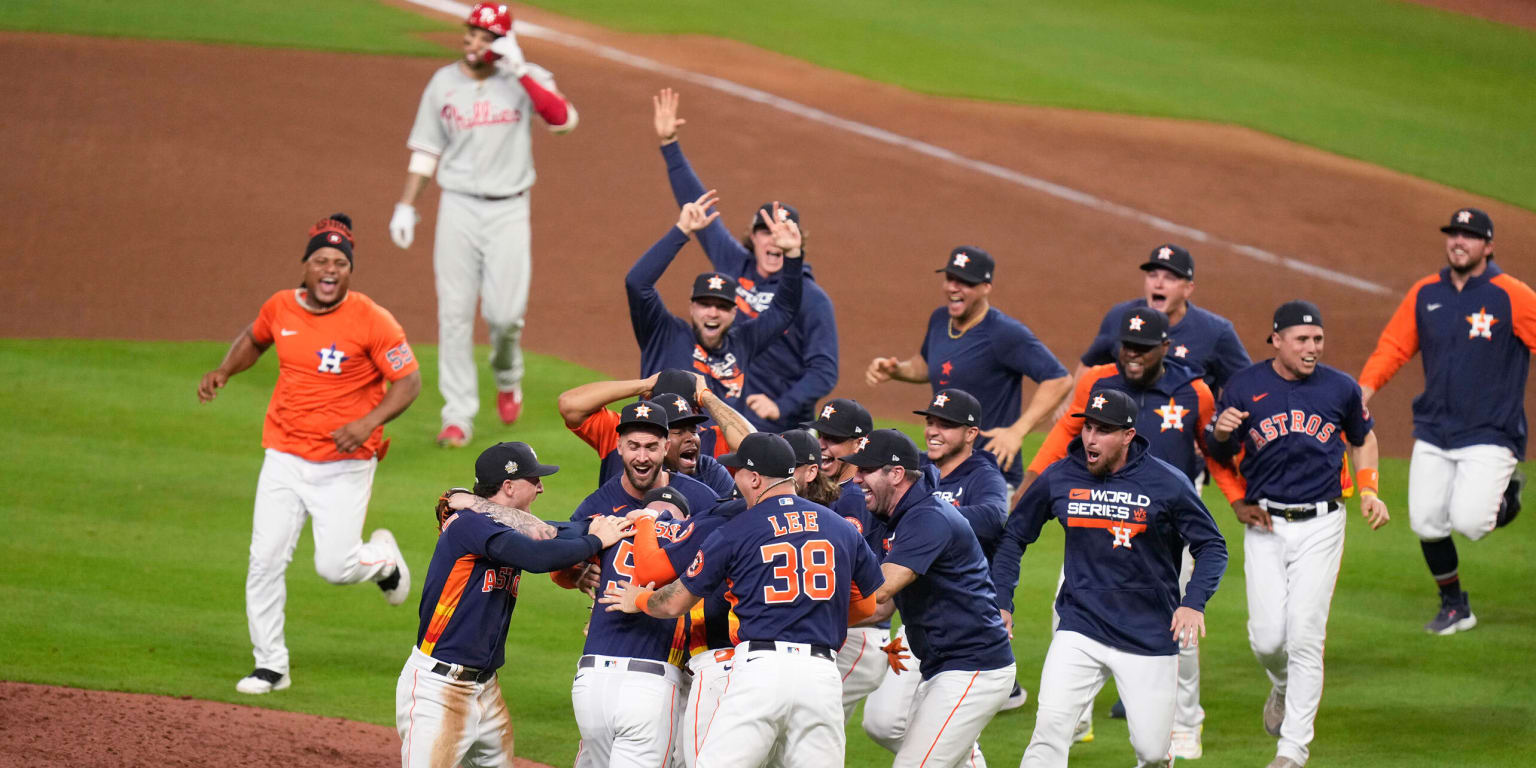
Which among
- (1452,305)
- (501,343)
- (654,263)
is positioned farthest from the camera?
(501,343)

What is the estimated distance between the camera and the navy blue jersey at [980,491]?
287 inches

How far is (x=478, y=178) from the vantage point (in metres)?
12.2

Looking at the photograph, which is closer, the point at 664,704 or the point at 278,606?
the point at 664,704

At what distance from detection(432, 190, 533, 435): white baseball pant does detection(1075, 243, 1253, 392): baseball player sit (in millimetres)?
5108

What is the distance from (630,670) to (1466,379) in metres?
5.67

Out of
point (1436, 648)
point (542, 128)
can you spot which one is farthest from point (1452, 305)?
point (542, 128)

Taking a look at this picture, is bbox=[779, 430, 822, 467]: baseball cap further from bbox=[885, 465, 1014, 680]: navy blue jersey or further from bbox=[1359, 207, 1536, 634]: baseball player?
bbox=[1359, 207, 1536, 634]: baseball player

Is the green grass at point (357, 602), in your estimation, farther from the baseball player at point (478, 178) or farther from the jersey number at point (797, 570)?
the jersey number at point (797, 570)

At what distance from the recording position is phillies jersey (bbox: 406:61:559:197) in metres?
12.1

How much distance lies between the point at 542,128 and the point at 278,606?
13517 millimetres

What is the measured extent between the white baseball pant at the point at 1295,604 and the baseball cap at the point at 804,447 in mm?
2649

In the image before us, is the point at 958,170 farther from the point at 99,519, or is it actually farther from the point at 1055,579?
the point at 99,519

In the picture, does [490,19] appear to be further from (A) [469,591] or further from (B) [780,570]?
(B) [780,570]

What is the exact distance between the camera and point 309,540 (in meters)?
11.6
